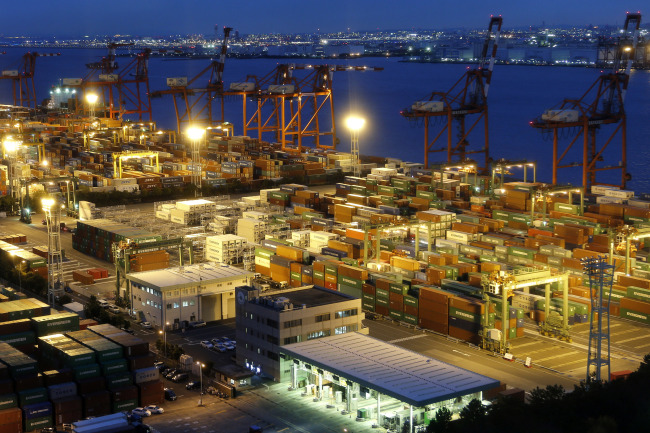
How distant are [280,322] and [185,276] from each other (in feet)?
15.0

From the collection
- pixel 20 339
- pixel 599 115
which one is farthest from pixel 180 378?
pixel 599 115

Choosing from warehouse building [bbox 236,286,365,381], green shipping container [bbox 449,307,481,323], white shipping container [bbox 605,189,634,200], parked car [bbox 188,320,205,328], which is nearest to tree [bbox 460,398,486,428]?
warehouse building [bbox 236,286,365,381]

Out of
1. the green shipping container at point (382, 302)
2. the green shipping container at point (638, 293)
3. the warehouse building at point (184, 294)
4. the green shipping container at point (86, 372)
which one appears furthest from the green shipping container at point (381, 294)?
the green shipping container at point (86, 372)

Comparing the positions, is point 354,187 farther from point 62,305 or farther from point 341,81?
point 341,81

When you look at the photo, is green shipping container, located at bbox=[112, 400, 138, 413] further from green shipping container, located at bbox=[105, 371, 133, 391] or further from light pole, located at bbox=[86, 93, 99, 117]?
light pole, located at bbox=[86, 93, 99, 117]

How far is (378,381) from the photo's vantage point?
14203 mm

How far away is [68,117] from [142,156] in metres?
16.5

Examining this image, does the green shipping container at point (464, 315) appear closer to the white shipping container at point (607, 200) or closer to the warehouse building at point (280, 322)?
the warehouse building at point (280, 322)

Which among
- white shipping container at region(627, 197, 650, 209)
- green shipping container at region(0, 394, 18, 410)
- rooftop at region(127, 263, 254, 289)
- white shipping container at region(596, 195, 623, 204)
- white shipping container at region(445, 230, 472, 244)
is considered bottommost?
green shipping container at region(0, 394, 18, 410)

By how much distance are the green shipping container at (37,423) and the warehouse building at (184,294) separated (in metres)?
5.00

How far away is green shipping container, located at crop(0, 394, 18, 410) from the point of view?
14.3m

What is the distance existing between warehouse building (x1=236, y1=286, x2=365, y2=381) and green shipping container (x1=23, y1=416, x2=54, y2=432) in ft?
12.1

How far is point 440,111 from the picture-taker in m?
37.5

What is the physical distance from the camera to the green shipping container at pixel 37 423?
14.3 metres
